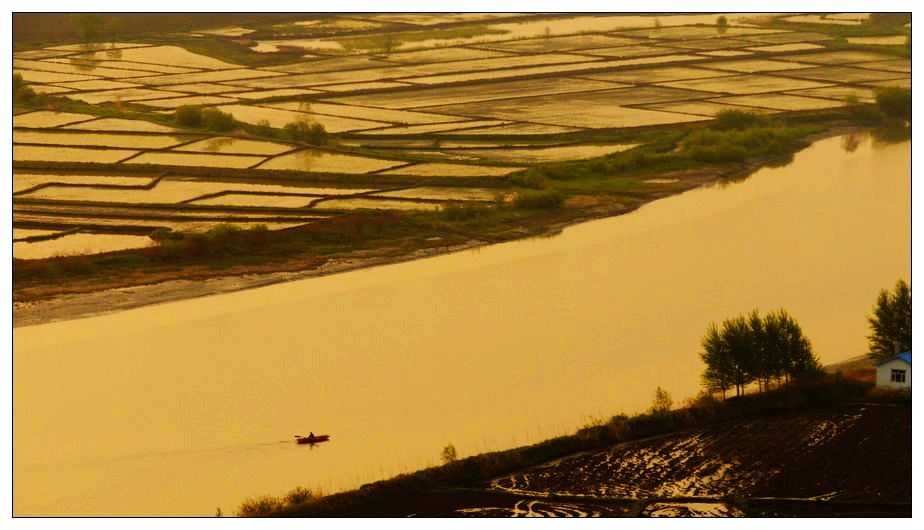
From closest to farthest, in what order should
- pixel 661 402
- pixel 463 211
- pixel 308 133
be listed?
pixel 661 402 → pixel 463 211 → pixel 308 133

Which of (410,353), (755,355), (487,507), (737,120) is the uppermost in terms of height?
(737,120)

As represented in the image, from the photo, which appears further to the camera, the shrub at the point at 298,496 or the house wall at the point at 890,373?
the house wall at the point at 890,373

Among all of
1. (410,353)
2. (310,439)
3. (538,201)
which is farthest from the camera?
(538,201)

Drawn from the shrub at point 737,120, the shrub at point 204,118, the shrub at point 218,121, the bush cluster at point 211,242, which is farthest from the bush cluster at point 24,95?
the shrub at point 737,120

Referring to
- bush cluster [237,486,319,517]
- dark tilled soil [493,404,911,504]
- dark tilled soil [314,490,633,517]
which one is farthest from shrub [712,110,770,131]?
bush cluster [237,486,319,517]

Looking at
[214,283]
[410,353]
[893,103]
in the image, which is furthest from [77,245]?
[893,103]

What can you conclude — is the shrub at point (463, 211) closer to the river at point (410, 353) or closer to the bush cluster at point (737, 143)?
the river at point (410, 353)

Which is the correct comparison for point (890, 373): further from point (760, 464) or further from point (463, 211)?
point (463, 211)

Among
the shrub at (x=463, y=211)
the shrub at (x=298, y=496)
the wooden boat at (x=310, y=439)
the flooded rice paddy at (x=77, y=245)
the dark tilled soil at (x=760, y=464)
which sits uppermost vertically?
the shrub at (x=463, y=211)
